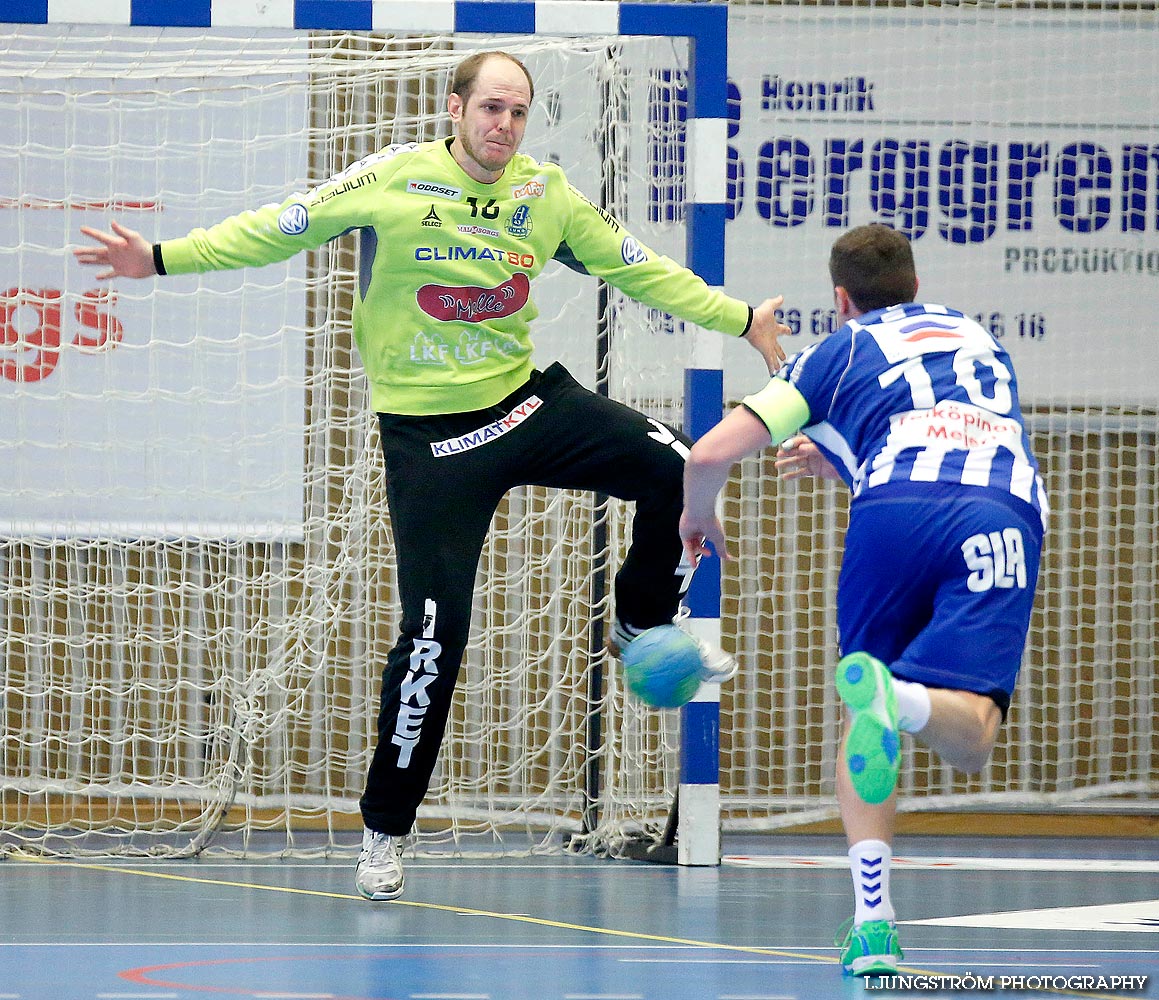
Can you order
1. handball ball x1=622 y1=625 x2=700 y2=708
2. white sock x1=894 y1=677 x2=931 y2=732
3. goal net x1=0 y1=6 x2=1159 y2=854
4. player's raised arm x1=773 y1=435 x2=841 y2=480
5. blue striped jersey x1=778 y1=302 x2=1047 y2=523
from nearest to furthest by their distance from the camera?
white sock x1=894 y1=677 x2=931 y2=732 → blue striped jersey x1=778 y1=302 x2=1047 y2=523 → player's raised arm x1=773 y1=435 x2=841 y2=480 → handball ball x1=622 y1=625 x2=700 y2=708 → goal net x1=0 y1=6 x2=1159 y2=854

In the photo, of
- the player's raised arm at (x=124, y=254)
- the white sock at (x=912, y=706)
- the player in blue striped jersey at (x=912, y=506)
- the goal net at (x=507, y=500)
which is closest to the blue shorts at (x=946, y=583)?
the player in blue striped jersey at (x=912, y=506)

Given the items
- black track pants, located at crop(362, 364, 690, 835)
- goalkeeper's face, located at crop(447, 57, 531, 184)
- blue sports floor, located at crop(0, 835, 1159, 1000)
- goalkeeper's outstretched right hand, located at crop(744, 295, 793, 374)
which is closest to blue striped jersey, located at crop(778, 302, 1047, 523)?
blue sports floor, located at crop(0, 835, 1159, 1000)

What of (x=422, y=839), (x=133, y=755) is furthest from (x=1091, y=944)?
(x=133, y=755)

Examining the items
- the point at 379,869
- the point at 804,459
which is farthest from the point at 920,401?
the point at 379,869

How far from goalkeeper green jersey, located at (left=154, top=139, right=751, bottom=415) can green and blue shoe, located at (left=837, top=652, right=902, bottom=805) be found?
179 centimetres

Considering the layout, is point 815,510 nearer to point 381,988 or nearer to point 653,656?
point 653,656

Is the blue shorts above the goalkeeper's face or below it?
below

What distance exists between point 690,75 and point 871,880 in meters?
3.00

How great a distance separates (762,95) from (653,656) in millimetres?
3439

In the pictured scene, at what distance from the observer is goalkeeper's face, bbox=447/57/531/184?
4281 mm

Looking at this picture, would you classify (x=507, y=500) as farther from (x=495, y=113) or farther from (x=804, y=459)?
(x=804, y=459)

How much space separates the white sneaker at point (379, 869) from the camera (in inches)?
169

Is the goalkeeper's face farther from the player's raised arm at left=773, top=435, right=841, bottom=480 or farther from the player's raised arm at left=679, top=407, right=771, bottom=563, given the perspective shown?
the player's raised arm at left=679, top=407, right=771, bottom=563

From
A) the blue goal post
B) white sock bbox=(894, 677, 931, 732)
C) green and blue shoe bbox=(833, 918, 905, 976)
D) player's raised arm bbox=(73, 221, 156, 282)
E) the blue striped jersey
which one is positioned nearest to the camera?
white sock bbox=(894, 677, 931, 732)
